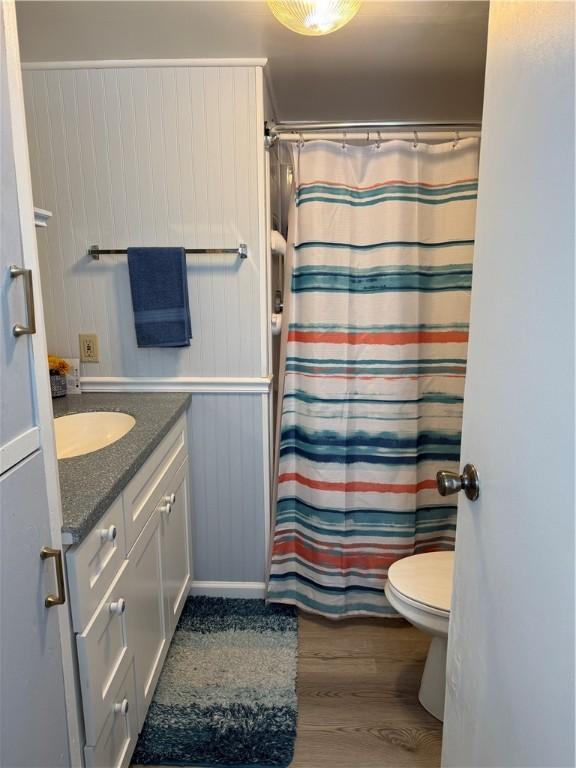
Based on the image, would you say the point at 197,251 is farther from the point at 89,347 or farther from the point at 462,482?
the point at 462,482

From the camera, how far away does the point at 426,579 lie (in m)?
1.68

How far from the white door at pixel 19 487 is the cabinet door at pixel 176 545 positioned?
0.77 m

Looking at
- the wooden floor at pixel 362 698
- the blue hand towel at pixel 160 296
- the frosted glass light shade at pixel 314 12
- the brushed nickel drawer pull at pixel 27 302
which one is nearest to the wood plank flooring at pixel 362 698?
the wooden floor at pixel 362 698

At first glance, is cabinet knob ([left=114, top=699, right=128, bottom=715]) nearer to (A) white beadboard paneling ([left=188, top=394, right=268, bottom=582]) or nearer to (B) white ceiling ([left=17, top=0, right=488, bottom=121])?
(A) white beadboard paneling ([left=188, top=394, right=268, bottom=582])

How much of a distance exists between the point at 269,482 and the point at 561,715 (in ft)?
5.13

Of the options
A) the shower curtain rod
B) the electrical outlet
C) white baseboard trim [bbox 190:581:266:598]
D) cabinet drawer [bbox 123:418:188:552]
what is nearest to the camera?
cabinet drawer [bbox 123:418:188:552]

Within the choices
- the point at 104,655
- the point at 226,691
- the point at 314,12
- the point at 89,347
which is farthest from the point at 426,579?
the point at 314,12

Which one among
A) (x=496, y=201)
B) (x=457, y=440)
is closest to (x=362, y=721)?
(x=457, y=440)

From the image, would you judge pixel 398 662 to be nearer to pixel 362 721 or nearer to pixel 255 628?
pixel 362 721

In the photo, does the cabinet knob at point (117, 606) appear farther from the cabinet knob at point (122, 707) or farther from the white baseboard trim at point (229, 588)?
the white baseboard trim at point (229, 588)

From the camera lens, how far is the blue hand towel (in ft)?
6.40

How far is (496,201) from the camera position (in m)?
0.92

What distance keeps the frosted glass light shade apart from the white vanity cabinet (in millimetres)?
1244

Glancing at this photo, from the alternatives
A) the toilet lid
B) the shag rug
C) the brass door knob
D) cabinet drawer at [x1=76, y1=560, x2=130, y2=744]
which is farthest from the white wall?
the brass door knob
